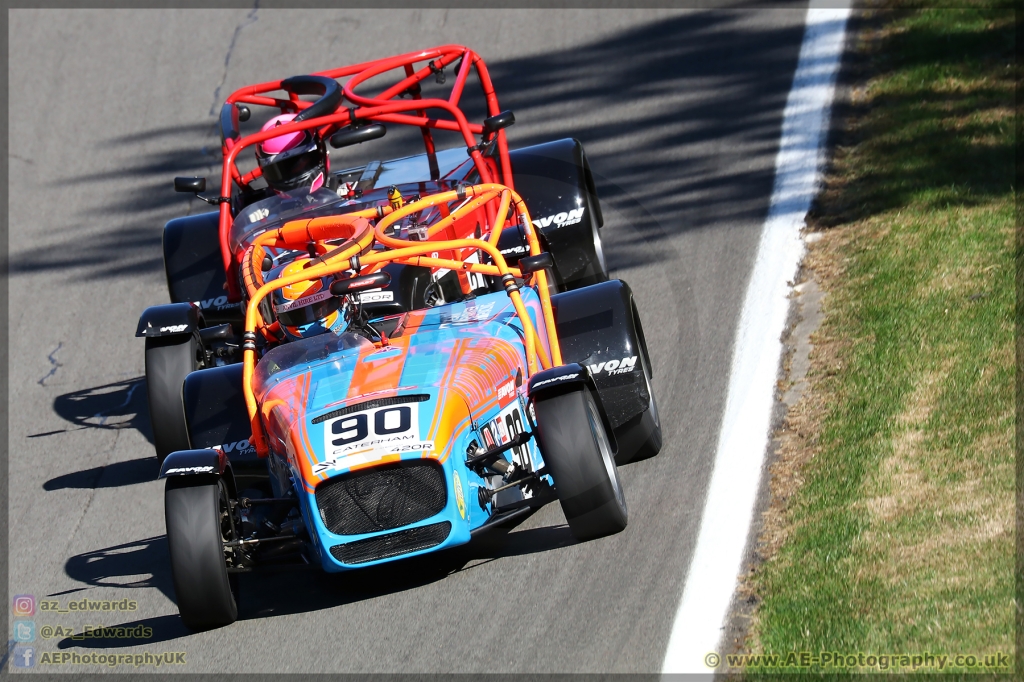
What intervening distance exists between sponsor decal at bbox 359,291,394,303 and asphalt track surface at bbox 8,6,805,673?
1.61 meters

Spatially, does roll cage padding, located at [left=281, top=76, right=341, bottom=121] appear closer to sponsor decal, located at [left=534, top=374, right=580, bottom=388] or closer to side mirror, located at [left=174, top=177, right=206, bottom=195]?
side mirror, located at [left=174, top=177, right=206, bottom=195]

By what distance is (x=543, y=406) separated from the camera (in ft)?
19.8

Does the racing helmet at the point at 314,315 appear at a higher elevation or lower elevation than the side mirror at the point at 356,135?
lower

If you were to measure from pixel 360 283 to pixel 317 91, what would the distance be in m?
3.28

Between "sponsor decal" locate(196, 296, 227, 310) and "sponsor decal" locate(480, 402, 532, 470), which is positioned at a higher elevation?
"sponsor decal" locate(196, 296, 227, 310)

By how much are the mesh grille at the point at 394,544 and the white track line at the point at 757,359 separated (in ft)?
3.84

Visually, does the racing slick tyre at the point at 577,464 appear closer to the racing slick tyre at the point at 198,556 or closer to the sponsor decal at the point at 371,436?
the sponsor decal at the point at 371,436

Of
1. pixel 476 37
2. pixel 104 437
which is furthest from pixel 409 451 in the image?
pixel 476 37

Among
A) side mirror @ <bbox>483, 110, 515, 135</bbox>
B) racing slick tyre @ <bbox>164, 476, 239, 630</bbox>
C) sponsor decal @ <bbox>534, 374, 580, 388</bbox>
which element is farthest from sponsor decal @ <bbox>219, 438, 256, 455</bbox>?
side mirror @ <bbox>483, 110, 515, 135</bbox>

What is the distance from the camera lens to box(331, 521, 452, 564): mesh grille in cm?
580

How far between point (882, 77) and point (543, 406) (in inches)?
251

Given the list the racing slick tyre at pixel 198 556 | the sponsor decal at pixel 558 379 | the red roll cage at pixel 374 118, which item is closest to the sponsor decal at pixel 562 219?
the red roll cage at pixel 374 118

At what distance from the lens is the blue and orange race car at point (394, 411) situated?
5.82 metres

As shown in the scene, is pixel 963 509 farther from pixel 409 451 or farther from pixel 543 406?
pixel 409 451
